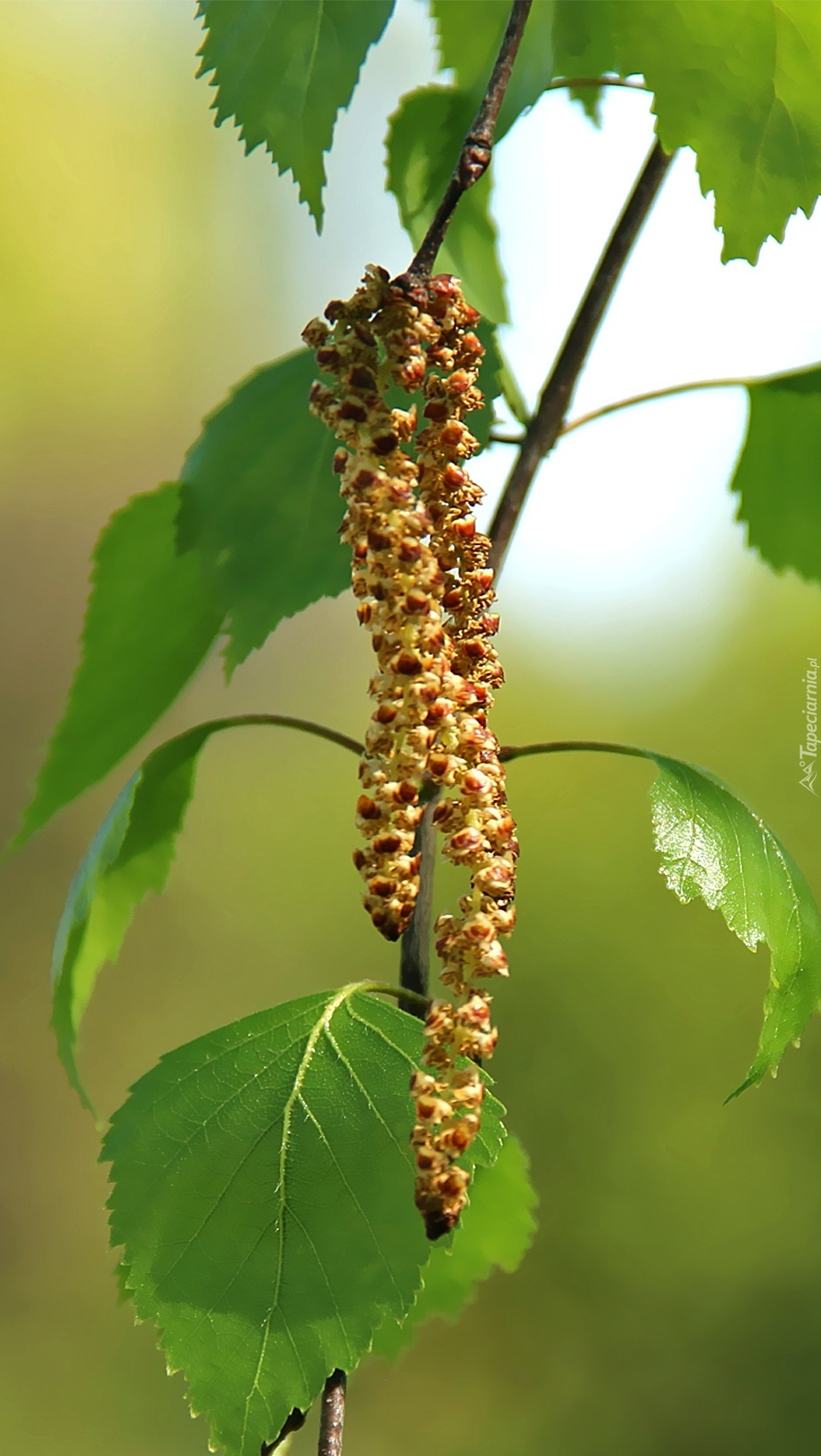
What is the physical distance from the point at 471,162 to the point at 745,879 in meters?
0.18

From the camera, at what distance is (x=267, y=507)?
38 centimetres

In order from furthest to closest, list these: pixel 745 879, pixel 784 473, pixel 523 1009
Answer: pixel 523 1009, pixel 784 473, pixel 745 879

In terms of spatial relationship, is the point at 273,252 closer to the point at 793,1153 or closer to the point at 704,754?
the point at 704,754

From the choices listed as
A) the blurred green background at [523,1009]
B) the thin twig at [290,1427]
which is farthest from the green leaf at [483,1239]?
the blurred green background at [523,1009]

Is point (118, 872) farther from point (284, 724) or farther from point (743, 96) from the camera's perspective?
point (743, 96)

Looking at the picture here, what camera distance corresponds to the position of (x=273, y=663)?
3.71 m

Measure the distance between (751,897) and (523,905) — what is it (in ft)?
8.03

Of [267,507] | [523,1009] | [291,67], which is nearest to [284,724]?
[267,507]

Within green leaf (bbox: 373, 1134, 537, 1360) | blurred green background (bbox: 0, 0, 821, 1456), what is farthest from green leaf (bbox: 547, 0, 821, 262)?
blurred green background (bbox: 0, 0, 821, 1456)

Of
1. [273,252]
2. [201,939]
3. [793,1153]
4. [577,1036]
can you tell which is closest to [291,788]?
[201,939]

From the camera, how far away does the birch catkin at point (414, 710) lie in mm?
211

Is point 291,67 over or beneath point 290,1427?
over

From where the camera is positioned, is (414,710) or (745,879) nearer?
(414,710)

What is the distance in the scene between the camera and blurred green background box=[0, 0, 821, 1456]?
264 cm
